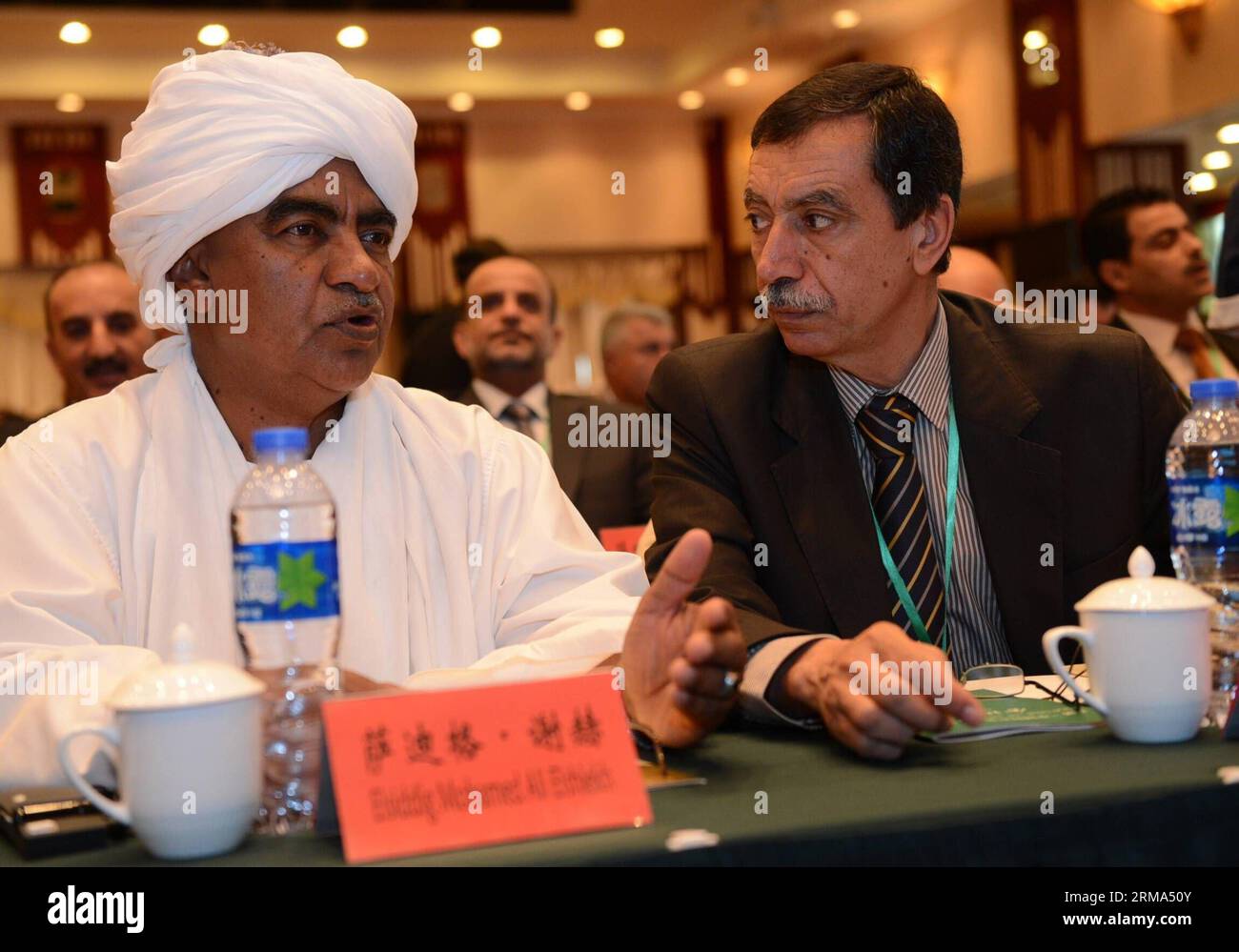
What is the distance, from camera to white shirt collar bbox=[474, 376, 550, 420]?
16.4 feet

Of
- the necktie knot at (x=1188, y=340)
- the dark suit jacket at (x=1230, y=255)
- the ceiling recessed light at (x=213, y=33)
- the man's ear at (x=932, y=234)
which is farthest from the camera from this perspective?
the ceiling recessed light at (x=213, y=33)

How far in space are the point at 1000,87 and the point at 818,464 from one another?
7989 millimetres

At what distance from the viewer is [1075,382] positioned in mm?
2086

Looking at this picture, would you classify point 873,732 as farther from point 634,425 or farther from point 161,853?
point 634,425

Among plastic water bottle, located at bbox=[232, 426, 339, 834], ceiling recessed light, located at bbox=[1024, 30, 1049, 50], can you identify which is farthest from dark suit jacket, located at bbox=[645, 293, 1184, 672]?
ceiling recessed light, located at bbox=[1024, 30, 1049, 50]

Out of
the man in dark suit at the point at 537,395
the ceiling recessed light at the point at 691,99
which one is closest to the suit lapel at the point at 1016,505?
the man in dark suit at the point at 537,395

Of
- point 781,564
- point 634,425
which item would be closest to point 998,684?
point 781,564

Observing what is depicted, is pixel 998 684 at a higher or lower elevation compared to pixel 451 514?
lower

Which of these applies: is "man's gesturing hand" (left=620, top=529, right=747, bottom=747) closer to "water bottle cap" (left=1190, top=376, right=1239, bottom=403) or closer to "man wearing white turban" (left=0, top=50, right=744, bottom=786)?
"man wearing white turban" (left=0, top=50, right=744, bottom=786)

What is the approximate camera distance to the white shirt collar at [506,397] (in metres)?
4.98

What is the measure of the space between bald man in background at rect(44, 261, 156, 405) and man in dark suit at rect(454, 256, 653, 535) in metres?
1.17

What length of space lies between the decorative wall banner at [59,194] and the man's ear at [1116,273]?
855 cm

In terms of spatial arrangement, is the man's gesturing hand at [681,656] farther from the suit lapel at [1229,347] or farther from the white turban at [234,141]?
the suit lapel at [1229,347]

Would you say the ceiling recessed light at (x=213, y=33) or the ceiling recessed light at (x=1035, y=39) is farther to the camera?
the ceiling recessed light at (x=213, y=33)
